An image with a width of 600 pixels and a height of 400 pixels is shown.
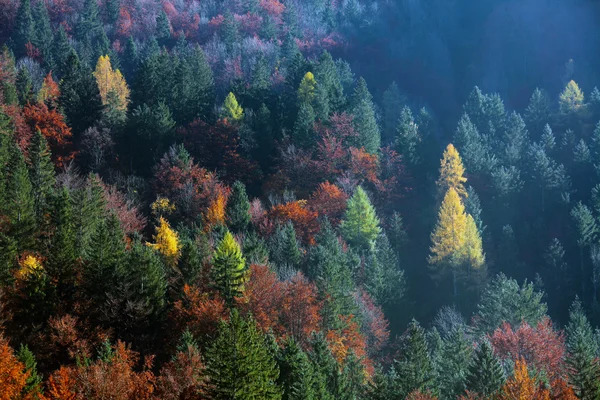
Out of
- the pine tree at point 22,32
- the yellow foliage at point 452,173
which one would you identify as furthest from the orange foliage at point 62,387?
the pine tree at point 22,32

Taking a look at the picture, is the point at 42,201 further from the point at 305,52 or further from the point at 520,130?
the point at 305,52

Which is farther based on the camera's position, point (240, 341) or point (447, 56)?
point (447, 56)

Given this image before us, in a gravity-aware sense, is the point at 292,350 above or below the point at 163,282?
above

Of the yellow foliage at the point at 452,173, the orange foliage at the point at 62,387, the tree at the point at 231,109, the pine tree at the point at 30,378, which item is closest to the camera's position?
the orange foliage at the point at 62,387

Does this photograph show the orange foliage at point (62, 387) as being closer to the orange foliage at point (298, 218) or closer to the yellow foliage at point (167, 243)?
the yellow foliage at point (167, 243)

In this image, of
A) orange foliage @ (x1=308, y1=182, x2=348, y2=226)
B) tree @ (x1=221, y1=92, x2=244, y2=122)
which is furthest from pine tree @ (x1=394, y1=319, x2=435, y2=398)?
tree @ (x1=221, y1=92, x2=244, y2=122)

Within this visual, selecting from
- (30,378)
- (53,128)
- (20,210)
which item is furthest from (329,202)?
(30,378)

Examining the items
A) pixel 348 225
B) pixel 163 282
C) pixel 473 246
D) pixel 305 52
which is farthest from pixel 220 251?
pixel 305 52
